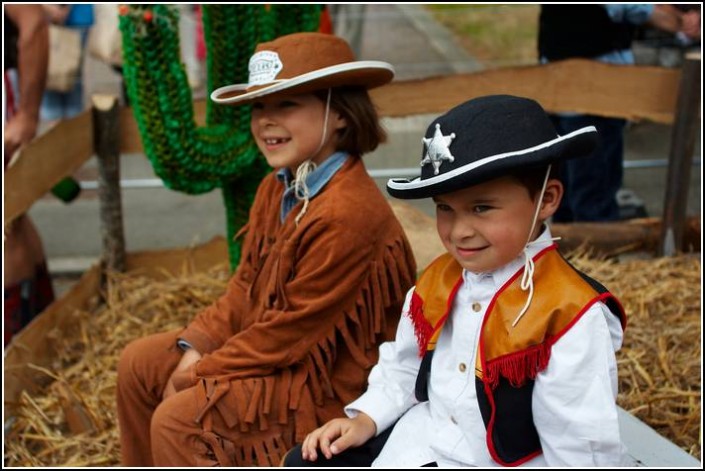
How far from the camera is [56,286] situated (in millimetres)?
5270

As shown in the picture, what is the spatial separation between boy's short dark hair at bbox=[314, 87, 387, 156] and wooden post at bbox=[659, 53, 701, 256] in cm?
217

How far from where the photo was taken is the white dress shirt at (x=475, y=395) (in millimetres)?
1822

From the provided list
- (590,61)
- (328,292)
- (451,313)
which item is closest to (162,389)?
(328,292)

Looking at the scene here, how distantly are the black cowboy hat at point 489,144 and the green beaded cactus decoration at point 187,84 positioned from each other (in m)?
1.81

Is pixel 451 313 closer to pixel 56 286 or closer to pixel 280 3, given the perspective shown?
pixel 280 3

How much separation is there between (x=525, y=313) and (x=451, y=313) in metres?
0.22

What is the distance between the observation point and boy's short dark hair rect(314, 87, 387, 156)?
2576mm

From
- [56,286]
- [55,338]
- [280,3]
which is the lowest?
[56,286]

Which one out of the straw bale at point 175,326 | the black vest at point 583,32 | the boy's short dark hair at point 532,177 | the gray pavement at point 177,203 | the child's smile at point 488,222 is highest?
the boy's short dark hair at point 532,177

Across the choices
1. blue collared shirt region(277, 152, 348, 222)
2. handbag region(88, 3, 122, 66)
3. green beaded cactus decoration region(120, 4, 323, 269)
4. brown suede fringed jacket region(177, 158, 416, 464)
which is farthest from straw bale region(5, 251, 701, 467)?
handbag region(88, 3, 122, 66)

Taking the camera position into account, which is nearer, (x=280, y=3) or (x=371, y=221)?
(x=371, y=221)

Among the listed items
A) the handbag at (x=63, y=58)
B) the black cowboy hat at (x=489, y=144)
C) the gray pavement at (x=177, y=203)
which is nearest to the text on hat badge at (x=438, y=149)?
the black cowboy hat at (x=489, y=144)

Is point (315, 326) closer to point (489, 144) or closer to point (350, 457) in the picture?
point (350, 457)

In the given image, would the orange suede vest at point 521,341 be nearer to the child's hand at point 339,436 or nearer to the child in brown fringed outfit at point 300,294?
the child's hand at point 339,436
